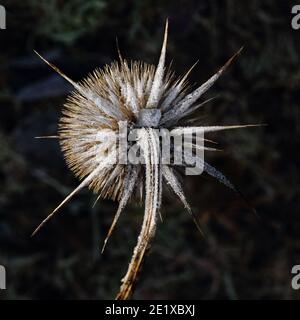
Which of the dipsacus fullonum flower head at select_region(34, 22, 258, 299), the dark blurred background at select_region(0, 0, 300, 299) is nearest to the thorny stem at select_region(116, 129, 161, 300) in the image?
the dipsacus fullonum flower head at select_region(34, 22, 258, 299)

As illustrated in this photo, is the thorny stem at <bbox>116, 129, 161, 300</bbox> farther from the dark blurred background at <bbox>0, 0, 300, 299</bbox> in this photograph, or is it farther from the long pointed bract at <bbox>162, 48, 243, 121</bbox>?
the dark blurred background at <bbox>0, 0, 300, 299</bbox>

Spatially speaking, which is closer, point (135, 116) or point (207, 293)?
point (135, 116)

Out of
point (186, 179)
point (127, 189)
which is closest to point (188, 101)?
point (127, 189)

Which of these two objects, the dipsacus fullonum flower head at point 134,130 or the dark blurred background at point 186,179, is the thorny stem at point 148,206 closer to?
the dipsacus fullonum flower head at point 134,130

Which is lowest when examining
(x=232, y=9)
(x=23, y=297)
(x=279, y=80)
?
(x=23, y=297)

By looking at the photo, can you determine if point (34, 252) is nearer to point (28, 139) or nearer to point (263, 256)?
point (28, 139)

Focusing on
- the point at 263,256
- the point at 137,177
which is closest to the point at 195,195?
the point at 263,256

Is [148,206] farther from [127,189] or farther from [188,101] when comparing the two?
[188,101]
